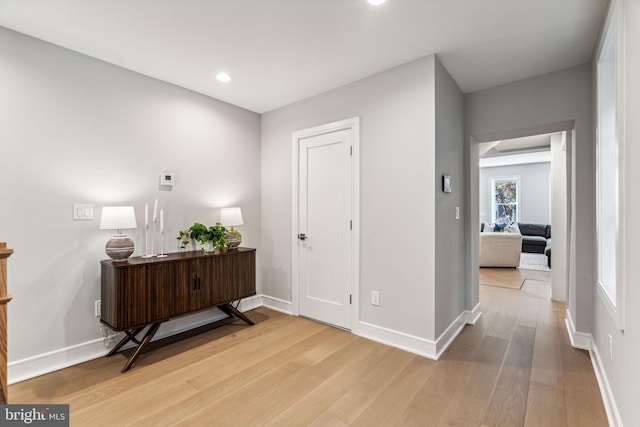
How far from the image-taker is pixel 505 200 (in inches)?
384

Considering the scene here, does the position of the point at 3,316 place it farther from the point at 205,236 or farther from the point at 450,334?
the point at 450,334

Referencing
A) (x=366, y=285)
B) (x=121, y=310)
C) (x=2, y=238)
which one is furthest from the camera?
(x=366, y=285)

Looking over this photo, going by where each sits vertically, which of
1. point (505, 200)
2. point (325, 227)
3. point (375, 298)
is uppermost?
point (505, 200)

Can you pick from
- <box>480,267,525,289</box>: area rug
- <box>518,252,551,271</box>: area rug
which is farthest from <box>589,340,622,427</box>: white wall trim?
<box>518,252,551,271</box>: area rug

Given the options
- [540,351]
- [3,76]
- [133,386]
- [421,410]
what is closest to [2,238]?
[3,76]

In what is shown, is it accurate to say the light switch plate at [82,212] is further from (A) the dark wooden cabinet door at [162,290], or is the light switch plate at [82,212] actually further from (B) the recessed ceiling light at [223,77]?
(B) the recessed ceiling light at [223,77]

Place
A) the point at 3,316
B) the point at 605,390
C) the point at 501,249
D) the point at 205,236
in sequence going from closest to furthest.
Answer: the point at 3,316 < the point at 605,390 < the point at 205,236 < the point at 501,249

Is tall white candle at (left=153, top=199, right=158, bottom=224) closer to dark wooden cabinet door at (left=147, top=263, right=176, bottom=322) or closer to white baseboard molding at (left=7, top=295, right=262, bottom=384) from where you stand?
dark wooden cabinet door at (left=147, top=263, right=176, bottom=322)

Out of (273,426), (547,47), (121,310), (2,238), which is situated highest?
(547,47)

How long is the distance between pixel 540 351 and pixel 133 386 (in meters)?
3.23

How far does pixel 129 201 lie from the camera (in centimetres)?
272

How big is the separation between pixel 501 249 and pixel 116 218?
661 cm

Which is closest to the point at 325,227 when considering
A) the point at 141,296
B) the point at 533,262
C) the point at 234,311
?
the point at 234,311

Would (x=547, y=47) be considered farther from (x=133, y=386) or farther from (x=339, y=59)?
(x=133, y=386)
